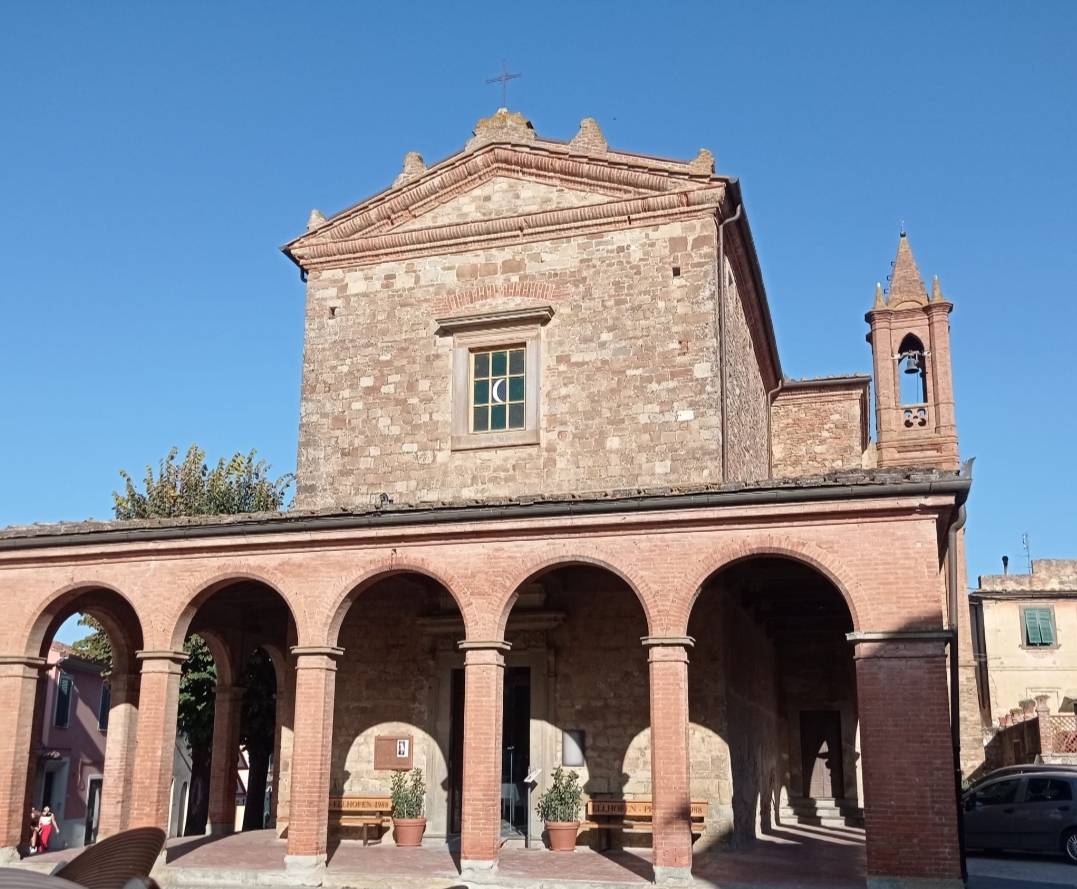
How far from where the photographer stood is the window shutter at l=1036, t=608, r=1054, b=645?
3806 cm

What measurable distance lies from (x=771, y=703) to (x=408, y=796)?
28.4 feet

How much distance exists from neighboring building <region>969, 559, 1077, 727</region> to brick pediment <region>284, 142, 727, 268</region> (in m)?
27.0

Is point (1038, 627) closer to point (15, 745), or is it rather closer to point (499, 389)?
point (499, 389)

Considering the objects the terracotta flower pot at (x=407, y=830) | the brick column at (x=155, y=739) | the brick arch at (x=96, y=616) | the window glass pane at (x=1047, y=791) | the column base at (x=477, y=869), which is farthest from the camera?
the window glass pane at (x=1047, y=791)

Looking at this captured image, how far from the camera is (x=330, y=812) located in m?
15.6

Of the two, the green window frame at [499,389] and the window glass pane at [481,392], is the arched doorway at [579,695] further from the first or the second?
the window glass pane at [481,392]

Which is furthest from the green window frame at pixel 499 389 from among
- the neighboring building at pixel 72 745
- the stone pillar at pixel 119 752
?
the neighboring building at pixel 72 745

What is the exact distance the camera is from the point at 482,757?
1285 centimetres

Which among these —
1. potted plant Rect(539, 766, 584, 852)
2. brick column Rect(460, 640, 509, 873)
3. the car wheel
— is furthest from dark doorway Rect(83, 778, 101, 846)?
the car wheel

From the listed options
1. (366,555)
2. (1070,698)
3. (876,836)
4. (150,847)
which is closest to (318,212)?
(366,555)

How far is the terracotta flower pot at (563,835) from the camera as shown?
14.3 meters

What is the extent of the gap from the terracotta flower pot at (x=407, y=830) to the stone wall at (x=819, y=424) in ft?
40.0

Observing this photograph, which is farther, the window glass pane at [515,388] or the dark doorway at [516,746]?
the window glass pane at [515,388]

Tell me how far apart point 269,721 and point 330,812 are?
33.0 ft
